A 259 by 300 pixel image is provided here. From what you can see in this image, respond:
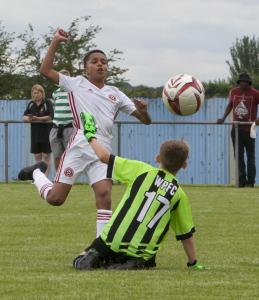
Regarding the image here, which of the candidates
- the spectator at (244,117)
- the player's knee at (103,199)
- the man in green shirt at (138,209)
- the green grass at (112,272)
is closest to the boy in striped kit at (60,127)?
the green grass at (112,272)

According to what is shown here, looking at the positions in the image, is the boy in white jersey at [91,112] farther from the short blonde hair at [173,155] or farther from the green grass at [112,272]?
the short blonde hair at [173,155]

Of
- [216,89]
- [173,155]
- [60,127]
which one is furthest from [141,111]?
[216,89]

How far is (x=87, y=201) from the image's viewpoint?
16406mm

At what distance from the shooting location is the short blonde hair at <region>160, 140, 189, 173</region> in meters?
8.55

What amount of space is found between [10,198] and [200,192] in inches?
146

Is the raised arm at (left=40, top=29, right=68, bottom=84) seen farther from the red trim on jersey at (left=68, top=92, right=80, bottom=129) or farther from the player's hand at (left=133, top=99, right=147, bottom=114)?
the player's hand at (left=133, top=99, right=147, bottom=114)

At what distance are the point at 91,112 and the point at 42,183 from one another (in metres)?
0.93

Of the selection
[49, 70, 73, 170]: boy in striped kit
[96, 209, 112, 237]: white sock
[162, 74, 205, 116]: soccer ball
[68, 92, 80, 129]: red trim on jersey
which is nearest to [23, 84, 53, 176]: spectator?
[49, 70, 73, 170]: boy in striped kit

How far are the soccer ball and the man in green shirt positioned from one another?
5939mm

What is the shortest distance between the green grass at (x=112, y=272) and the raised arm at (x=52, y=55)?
1669 millimetres

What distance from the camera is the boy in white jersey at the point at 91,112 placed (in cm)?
977

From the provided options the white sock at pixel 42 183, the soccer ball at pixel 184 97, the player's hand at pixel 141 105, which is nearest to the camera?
the white sock at pixel 42 183

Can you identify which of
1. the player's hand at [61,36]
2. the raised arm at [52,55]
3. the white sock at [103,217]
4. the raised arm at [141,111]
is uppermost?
the player's hand at [61,36]

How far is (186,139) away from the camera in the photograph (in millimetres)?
26672
